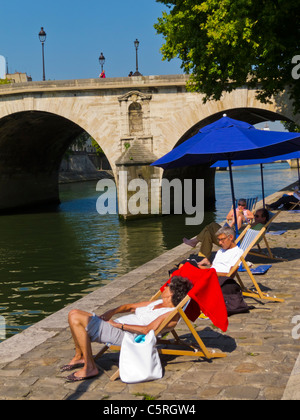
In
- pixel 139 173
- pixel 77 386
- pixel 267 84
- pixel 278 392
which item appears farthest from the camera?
pixel 139 173

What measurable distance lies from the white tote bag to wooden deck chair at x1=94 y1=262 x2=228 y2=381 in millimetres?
182

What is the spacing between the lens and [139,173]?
84.9ft

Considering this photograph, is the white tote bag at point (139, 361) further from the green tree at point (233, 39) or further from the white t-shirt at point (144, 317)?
the green tree at point (233, 39)

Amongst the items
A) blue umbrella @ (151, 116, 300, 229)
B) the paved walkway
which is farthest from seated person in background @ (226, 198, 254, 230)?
the paved walkway

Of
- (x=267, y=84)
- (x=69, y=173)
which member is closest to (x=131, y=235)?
(x=267, y=84)

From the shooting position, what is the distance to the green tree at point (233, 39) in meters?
14.2

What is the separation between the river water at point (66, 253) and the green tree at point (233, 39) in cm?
559

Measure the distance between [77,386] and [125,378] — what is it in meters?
0.40

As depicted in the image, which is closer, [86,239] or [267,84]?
[267,84]

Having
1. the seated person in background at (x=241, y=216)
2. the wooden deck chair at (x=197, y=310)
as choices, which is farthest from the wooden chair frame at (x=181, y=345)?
the seated person in background at (x=241, y=216)

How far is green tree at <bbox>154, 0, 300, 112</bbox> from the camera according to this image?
46.8 ft

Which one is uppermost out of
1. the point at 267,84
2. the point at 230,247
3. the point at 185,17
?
the point at 185,17

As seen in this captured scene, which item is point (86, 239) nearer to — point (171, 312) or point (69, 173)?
point (171, 312)

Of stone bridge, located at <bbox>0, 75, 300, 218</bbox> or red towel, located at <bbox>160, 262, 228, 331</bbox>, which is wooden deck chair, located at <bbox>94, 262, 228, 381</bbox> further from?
stone bridge, located at <bbox>0, 75, 300, 218</bbox>
